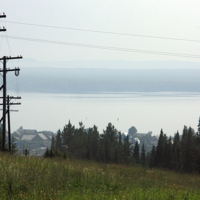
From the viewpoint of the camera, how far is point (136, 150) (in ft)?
442

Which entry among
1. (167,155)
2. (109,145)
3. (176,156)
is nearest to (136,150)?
(109,145)

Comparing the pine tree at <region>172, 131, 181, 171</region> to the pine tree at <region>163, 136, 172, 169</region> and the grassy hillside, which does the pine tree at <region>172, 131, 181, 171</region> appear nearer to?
the pine tree at <region>163, 136, 172, 169</region>

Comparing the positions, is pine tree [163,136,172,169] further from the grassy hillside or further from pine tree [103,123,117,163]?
the grassy hillside

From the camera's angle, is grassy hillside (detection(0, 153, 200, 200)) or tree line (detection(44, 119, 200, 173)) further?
tree line (detection(44, 119, 200, 173))

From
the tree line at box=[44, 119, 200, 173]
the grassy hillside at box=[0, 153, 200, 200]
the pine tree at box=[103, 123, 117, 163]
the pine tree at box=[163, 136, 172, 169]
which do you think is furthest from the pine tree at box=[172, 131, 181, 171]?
the grassy hillside at box=[0, 153, 200, 200]

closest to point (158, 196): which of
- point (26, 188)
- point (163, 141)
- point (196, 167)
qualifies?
point (26, 188)

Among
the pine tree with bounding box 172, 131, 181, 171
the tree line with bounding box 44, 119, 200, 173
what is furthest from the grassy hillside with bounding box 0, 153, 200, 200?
the pine tree with bounding box 172, 131, 181, 171

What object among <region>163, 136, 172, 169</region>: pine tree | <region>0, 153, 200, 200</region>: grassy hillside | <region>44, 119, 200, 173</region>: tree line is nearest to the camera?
<region>0, 153, 200, 200</region>: grassy hillside

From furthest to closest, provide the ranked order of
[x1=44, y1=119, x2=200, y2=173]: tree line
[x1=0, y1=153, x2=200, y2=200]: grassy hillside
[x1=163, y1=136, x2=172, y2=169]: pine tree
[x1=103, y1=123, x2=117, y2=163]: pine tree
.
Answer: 1. [x1=103, y1=123, x2=117, y2=163]: pine tree
2. [x1=163, y1=136, x2=172, y2=169]: pine tree
3. [x1=44, y1=119, x2=200, y2=173]: tree line
4. [x1=0, y1=153, x2=200, y2=200]: grassy hillside

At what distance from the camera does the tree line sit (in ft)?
279

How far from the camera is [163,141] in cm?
10156

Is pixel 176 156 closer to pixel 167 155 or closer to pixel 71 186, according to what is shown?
pixel 167 155

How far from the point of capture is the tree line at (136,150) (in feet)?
279

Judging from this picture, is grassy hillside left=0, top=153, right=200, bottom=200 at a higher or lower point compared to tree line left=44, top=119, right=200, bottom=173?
higher
